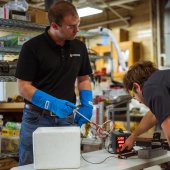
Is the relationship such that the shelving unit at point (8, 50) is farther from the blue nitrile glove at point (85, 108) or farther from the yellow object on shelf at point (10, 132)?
the blue nitrile glove at point (85, 108)

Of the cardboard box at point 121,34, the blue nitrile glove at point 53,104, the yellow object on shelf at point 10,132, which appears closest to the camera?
the blue nitrile glove at point 53,104

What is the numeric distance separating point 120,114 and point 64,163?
12.3 feet

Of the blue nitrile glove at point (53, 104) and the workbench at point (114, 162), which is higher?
the blue nitrile glove at point (53, 104)

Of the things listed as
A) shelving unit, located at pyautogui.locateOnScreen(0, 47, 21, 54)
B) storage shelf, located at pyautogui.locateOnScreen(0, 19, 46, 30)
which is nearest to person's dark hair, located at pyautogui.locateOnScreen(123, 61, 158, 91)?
storage shelf, located at pyautogui.locateOnScreen(0, 19, 46, 30)

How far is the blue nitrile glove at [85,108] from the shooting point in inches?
78.6

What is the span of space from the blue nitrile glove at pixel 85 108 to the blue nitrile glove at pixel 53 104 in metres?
0.27

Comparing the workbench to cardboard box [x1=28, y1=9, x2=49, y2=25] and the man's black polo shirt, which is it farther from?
cardboard box [x1=28, y1=9, x2=49, y2=25]

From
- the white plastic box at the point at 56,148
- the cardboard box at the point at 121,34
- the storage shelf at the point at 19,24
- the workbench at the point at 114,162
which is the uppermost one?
the cardboard box at the point at 121,34

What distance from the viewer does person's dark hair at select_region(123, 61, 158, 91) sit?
1556mm

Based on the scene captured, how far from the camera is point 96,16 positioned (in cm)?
761

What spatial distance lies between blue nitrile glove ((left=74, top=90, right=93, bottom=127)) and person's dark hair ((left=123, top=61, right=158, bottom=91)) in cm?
50

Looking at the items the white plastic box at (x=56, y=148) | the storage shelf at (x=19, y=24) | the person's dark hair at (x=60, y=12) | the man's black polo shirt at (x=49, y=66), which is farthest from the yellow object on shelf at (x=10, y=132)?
the white plastic box at (x=56, y=148)

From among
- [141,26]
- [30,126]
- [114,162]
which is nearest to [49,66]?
[30,126]

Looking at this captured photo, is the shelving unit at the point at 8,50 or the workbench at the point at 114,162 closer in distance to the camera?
the workbench at the point at 114,162
